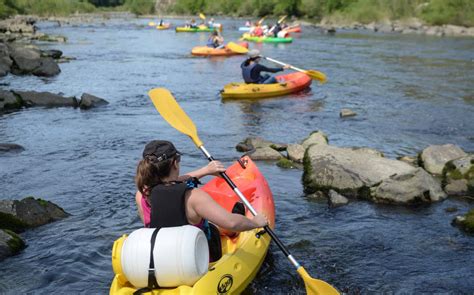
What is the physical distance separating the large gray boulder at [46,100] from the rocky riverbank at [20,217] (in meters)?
6.44

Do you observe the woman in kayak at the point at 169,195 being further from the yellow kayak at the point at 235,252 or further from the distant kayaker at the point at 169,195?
the yellow kayak at the point at 235,252

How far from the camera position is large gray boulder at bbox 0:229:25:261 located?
187 inches

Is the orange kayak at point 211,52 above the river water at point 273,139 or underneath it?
above

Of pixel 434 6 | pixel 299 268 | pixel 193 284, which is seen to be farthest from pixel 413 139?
pixel 434 6

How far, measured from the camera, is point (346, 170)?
21.5ft

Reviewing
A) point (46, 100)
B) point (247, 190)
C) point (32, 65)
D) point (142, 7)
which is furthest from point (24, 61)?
point (142, 7)

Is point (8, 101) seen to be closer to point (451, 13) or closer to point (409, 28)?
point (409, 28)

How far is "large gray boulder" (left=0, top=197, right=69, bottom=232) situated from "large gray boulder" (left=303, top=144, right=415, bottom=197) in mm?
2918

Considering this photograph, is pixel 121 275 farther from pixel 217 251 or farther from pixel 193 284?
pixel 217 251

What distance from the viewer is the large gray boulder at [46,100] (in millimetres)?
11672

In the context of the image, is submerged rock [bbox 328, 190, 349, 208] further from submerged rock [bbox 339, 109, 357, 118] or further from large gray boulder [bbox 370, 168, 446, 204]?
submerged rock [bbox 339, 109, 357, 118]

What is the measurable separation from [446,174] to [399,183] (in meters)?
0.98

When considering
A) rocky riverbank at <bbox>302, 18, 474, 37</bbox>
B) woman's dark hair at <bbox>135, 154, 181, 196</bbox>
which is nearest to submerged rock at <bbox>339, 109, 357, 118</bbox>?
woman's dark hair at <bbox>135, 154, 181, 196</bbox>

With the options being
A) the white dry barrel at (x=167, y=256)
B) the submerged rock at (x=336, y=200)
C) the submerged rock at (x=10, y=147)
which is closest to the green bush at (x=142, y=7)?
the submerged rock at (x=10, y=147)
